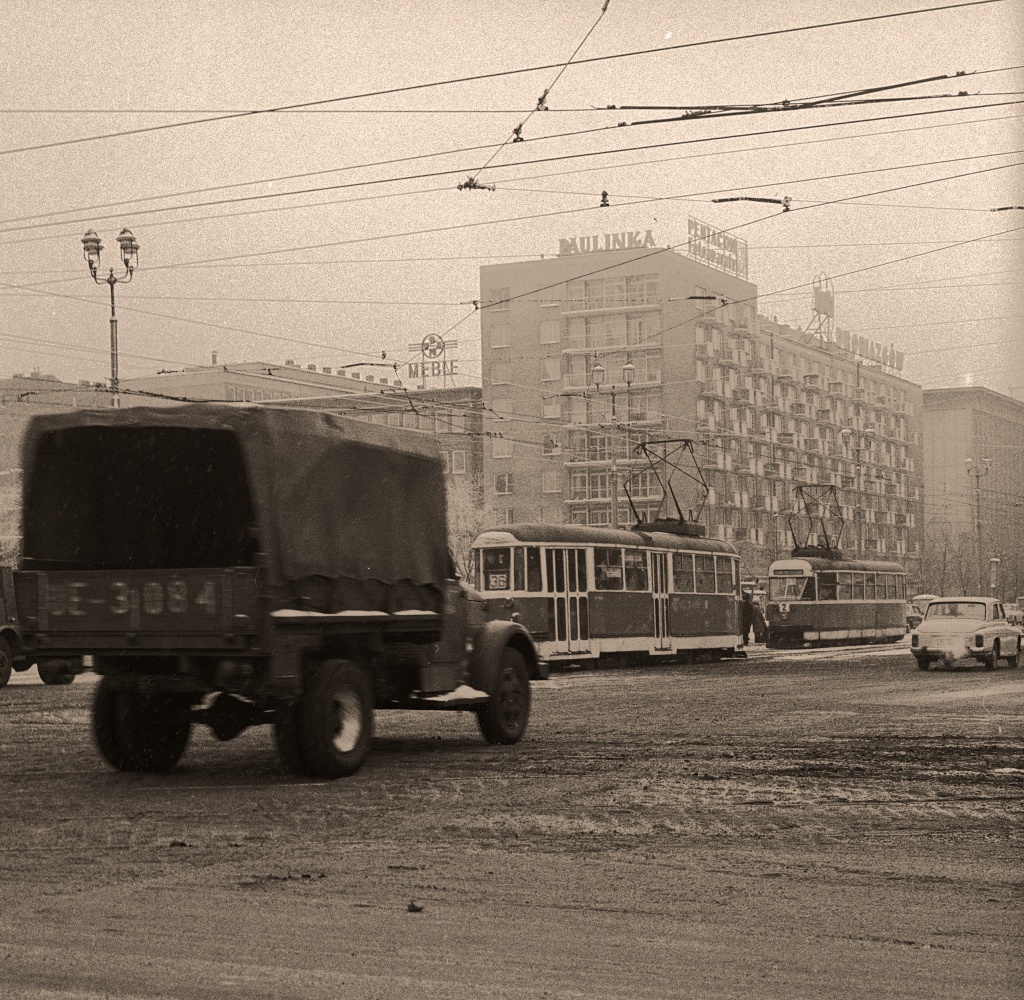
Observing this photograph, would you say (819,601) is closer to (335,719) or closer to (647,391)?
(335,719)

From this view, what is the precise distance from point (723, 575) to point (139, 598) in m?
30.7

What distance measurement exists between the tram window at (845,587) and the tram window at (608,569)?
736 inches

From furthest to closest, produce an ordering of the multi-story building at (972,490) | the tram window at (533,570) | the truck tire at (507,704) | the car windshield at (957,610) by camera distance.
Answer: the multi-story building at (972,490) < the tram window at (533,570) < the car windshield at (957,610) < the truck tire at (507,704)

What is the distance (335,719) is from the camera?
12562 mm

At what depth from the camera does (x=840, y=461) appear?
375 feet

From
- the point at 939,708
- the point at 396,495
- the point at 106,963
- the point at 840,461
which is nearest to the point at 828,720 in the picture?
the point at 939,708

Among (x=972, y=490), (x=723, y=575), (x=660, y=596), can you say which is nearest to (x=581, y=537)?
(x=660, y=596)

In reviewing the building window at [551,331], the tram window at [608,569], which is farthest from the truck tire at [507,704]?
the building window at [551,331]

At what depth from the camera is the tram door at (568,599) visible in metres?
32.9

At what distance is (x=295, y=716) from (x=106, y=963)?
6.06m

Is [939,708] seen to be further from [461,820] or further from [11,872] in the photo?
[11,872]

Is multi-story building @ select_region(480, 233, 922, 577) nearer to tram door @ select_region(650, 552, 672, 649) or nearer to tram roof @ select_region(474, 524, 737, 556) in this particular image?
tram roof @ select_region(474, 524, 737, 556)

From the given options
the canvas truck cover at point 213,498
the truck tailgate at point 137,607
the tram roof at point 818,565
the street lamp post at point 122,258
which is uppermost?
the street lamp post at point 122,258

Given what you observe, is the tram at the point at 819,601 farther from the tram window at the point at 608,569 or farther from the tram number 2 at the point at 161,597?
the tram number 2 at the point at 161,597
